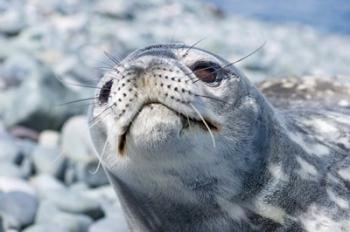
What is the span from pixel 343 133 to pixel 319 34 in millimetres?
12279

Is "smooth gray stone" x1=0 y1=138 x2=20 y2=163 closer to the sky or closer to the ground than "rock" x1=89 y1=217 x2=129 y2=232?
closer to the sky

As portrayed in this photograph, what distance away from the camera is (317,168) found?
3070mm

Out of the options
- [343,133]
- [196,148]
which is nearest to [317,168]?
[343,133]

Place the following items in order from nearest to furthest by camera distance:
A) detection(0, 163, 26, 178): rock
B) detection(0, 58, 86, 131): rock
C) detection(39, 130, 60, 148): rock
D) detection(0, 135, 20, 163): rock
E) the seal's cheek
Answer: the seal's cheek, detection(0, 163, 26, 178): rock, detection(0, 135, 20, 163): rock, detection(39, 130, 60, 148): rock, detection(0, 58, 86, 131): rock

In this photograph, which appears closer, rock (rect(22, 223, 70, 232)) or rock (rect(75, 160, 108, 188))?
rock (rect(22, 223, 70, 232))

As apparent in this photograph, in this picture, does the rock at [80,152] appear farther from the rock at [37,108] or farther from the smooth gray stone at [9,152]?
the smooth gray stone at [9,152]

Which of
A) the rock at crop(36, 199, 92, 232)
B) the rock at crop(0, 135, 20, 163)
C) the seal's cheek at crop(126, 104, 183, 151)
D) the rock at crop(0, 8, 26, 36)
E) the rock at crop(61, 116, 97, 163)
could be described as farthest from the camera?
the rock at crop(0, 8, 26, 36)

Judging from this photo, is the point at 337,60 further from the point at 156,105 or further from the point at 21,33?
the point at 156,105

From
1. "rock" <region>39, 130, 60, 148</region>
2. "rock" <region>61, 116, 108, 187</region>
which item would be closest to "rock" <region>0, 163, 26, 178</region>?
"rock" <region>61, 116, 108, 187</region>

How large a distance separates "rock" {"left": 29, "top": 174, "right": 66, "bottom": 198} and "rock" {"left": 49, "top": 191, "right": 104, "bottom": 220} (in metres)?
0.14

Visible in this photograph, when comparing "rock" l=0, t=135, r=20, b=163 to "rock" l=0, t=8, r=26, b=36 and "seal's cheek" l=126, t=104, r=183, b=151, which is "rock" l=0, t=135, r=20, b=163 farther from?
"rock" l=0, t=8, r=26, b=36

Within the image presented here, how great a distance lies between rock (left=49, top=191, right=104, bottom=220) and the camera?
14.3 ft

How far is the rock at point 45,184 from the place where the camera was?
464cm

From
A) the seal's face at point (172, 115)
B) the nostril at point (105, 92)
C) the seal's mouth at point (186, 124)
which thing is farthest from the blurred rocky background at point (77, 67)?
the seal's mouth at point (186, 124)
